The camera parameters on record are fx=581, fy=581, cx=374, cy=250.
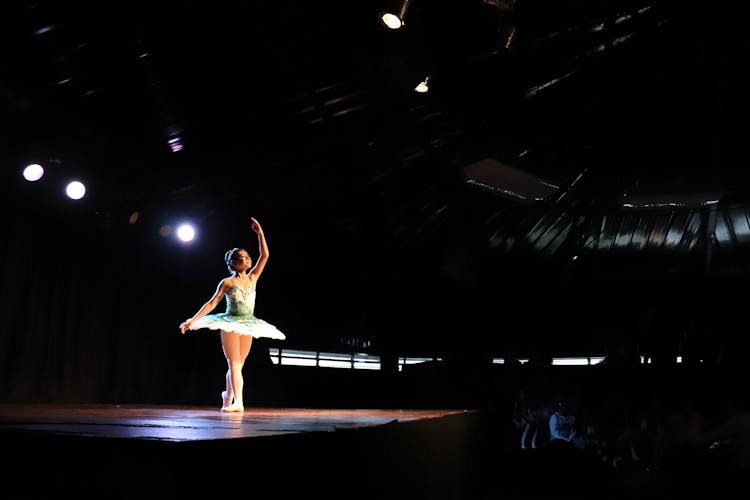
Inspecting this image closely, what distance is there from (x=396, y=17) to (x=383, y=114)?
5.14 feet

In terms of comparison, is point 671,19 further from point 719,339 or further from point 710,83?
point 719,339

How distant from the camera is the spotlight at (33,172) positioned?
5.08 meters

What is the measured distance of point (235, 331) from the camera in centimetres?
411

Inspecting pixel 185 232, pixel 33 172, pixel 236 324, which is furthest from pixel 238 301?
pixel 185 232

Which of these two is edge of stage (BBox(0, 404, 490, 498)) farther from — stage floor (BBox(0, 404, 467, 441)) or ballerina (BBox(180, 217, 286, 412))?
ballerina (BBox(180, 217, 286, 412))

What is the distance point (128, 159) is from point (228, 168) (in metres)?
0.92

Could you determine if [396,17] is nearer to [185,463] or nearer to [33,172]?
[185,463]

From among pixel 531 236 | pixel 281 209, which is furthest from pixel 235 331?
pixel 531 236

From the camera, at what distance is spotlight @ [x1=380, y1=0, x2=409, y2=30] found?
364cm

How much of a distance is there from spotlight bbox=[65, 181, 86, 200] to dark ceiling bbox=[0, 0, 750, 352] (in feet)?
0.41

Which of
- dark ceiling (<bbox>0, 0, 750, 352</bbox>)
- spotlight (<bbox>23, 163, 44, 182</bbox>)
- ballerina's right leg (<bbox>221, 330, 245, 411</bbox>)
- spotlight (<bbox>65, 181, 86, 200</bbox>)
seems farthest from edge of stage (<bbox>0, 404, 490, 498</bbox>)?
spotlight (<bbox>65, 181, 86, 200</bbox>)

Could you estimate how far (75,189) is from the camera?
18.0ft

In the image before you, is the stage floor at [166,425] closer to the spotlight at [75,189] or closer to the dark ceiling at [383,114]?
the dark ceiling at [383,114]

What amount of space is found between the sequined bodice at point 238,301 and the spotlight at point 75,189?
7.26 feet
